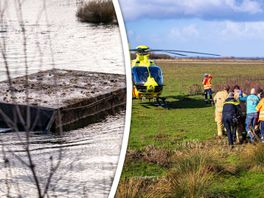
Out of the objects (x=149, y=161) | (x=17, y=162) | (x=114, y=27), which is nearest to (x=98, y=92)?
(x=114, y=27)

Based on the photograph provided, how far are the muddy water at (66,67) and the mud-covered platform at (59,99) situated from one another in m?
0.03

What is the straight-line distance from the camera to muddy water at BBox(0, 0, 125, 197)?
1.68 metres

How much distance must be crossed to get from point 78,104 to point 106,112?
11cm

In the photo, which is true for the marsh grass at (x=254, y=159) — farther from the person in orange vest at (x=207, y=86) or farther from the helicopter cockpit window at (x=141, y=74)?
the person in orange vest at (x=207, y=86)

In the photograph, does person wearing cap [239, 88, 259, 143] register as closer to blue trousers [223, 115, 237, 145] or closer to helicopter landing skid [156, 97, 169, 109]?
blue trousers [223, 115, 237, 145]

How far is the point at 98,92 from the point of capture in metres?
1.76

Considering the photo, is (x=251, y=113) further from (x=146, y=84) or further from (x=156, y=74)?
(x=156, y=74)

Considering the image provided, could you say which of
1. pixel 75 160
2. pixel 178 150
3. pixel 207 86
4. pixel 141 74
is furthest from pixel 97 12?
pixel 207 86

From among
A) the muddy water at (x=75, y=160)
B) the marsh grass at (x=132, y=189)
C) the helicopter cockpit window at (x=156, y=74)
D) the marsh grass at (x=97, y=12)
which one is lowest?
the marsh grass at (x=132, y=189)

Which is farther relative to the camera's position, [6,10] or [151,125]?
[151,125]

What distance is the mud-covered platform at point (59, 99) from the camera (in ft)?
5.47

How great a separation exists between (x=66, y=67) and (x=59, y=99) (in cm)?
12

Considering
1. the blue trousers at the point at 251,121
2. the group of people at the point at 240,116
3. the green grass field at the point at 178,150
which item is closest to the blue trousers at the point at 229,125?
the group of people at the point at 240,116

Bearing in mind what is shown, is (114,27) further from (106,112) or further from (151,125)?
(151,125)
